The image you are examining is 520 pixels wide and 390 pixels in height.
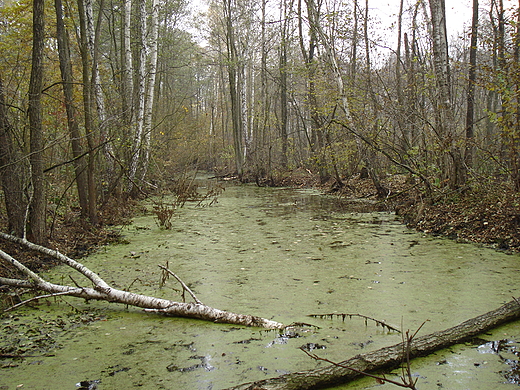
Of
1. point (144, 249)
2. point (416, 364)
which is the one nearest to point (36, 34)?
point (144, 249)

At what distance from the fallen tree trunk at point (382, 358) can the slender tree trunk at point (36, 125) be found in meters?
4.23

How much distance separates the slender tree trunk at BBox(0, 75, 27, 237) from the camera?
503 centimetres

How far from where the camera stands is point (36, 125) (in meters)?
5.25

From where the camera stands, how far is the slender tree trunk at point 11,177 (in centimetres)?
503

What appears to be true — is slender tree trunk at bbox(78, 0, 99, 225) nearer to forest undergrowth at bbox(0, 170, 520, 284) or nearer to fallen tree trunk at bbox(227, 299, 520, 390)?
forest undergrowth at bbox(0, 170, 520, 284)

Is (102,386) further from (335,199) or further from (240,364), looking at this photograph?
(335,199)

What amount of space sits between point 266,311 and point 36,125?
3719 mm

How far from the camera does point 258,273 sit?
4.82 m

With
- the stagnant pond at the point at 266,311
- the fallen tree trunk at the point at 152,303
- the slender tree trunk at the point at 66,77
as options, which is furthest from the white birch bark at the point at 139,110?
the fallen tree trunk at the point at 152,303

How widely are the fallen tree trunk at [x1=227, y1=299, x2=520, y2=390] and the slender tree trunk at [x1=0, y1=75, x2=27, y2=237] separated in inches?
164

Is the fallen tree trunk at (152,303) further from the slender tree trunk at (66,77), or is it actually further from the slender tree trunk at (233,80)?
the slender tree trunk at (233,80)

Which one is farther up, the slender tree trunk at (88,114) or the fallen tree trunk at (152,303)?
the slender tree trunk at (88,114)

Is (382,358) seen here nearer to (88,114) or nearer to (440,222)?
(440,222)

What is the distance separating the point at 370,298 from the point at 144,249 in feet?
11.7
